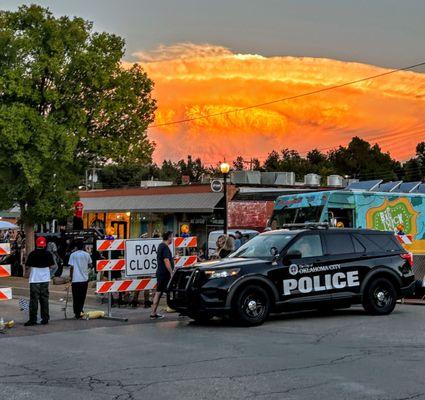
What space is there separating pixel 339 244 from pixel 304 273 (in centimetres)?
126

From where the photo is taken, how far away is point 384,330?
1225 cm

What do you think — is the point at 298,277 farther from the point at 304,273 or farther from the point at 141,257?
the point at 141,257

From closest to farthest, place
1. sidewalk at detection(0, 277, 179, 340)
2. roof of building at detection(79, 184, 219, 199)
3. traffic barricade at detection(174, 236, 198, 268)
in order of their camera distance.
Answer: sidewalk at detection(0, 277, 179, 340) < traffic barricade at detection(174, 236, 198, 268) < roof of building at detection(79, 184, 219, 199)

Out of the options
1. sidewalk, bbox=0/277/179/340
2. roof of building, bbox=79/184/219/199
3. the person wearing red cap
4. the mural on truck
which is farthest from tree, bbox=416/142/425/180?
the person wearing red cap

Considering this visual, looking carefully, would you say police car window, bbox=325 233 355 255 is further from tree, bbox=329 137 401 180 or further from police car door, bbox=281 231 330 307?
tree, bbox=329 137 401 180

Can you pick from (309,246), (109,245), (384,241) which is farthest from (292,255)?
(109,245)

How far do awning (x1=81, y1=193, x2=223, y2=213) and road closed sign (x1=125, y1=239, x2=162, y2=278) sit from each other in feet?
72.5

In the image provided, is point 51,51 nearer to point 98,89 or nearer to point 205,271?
point 98,89

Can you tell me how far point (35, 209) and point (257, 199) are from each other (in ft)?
43.5

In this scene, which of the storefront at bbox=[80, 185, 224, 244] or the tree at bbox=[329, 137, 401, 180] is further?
→ the tree at bbox=[329, 137, 401, 180]

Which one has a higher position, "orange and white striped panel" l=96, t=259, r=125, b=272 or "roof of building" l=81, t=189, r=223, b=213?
"roof of building" l=81, t=189, r=223, b=213

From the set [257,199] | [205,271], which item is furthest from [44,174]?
[205,271]

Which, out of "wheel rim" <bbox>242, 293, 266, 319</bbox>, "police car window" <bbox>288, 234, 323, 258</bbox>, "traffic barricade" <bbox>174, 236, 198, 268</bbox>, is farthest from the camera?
"traffic barricade" <bbox>174, 236, 198, 268</bbox>

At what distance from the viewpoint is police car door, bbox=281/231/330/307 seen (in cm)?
1340
